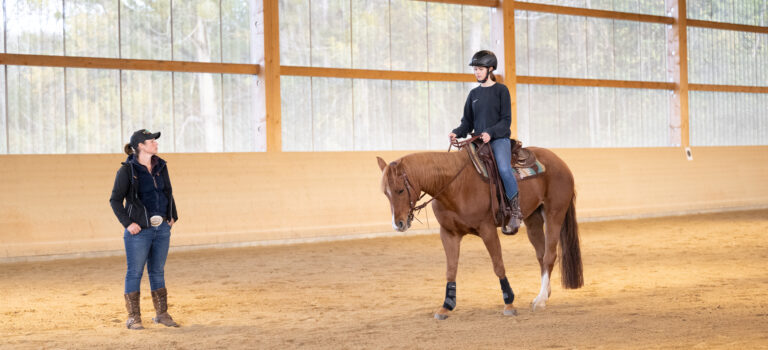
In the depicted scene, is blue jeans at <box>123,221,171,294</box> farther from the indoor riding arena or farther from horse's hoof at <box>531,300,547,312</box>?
horse's hoof at <box>531,300,547,312</box>

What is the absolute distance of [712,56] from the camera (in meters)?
17.1

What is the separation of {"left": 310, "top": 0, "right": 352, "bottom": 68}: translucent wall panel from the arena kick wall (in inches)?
66.3

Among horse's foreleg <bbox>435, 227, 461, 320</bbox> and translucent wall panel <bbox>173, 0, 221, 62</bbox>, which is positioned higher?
translucent wall panel <bbox>173, 0, 221, 62</bbox>

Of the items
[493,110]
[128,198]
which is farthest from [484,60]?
[128,198]

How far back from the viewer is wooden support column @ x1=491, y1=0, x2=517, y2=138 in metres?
14.3

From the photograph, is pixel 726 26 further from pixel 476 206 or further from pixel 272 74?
pixel 476 206

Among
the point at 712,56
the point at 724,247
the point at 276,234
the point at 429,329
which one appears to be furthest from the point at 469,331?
the point at 712,56

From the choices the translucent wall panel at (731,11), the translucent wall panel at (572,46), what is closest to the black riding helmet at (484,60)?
the translucent wall panel at (572,46)

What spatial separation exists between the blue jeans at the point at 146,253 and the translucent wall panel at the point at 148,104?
6144 millimetres

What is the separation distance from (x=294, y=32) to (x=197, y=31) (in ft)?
5.32

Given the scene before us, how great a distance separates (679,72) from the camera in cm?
1639

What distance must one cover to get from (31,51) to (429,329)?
27.1ft

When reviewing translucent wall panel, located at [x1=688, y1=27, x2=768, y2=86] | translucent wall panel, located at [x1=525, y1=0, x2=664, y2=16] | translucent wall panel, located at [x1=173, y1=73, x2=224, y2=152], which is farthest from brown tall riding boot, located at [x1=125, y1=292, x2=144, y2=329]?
translucent wall panel, located at [x1=688, y1=27, x2=768, y2=86]

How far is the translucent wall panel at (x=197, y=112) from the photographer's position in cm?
1175
